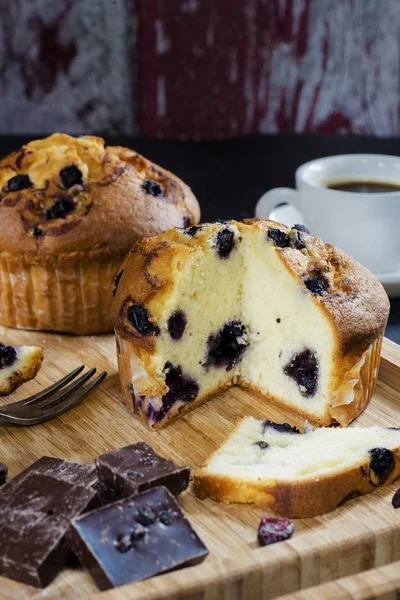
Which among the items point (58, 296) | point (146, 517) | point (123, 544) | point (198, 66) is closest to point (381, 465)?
point (146, 517)

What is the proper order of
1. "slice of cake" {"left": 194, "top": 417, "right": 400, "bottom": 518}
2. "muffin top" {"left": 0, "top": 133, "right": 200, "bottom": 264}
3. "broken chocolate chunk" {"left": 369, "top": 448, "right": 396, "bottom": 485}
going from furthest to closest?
"muffin top" {"left": 0, "top": 133, "right": 200, "bottom": 264} < "broken chocolate chunk" {"left": 369, "top": 448, "right": 396, "bottom": 485} < "slice of cake" {"left": 194, "top": 417, "right": 400, "bottom": 518}

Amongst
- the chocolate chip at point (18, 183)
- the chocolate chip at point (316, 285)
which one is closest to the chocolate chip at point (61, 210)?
the chocolate chip at point (18, 183)

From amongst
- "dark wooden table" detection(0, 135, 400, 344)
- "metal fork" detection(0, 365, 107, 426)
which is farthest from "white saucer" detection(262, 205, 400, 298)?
"metal fork" detection(0, 365, 107, 426)

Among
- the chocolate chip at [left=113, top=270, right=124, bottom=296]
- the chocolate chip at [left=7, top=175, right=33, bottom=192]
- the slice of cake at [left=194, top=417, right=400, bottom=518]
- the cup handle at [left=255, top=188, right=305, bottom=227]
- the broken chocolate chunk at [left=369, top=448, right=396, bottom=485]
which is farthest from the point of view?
the cup handle at [left=255, top=188, right=305, bottom=227]

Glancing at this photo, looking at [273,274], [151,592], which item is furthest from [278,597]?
[273,274]

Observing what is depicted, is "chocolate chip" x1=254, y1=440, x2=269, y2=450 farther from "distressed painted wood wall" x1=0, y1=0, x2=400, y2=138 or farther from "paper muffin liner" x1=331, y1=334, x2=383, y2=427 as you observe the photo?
"distressed painted wood wall" x1=0, y1=0, x2=400, y2=138

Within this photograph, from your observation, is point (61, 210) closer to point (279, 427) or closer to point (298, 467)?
point (279, 427)

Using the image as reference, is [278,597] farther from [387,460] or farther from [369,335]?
[369,335]
